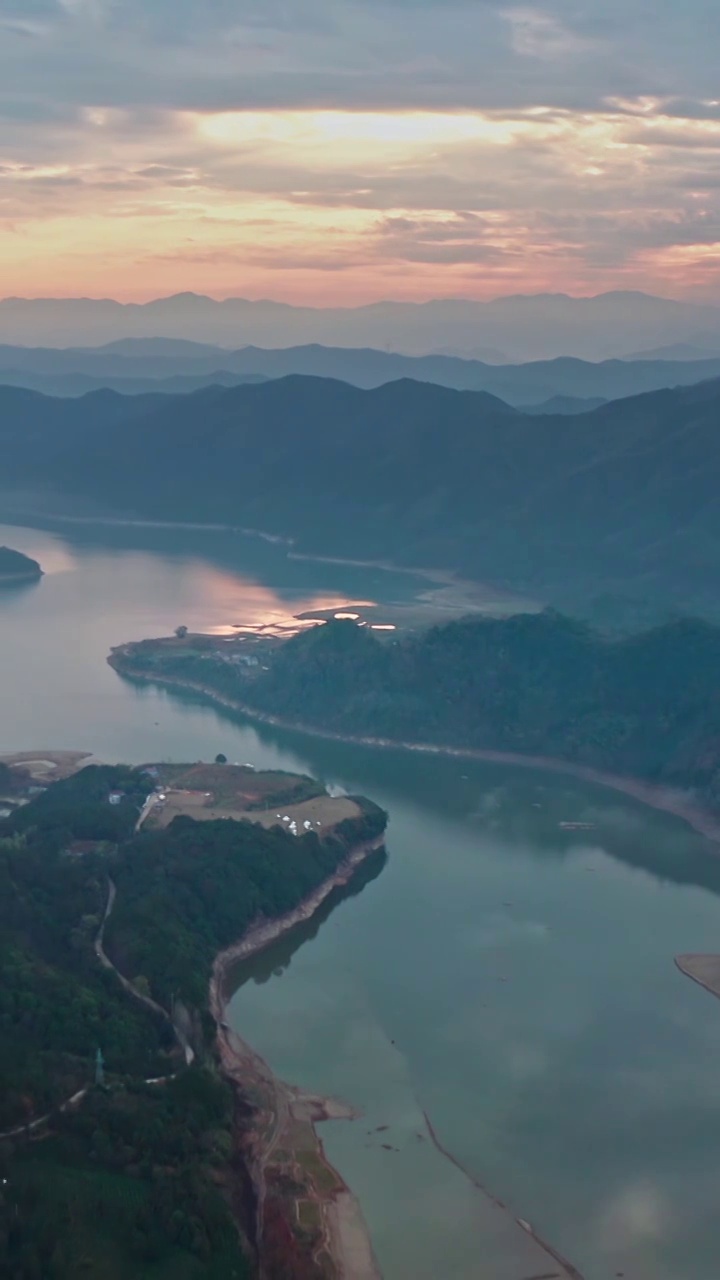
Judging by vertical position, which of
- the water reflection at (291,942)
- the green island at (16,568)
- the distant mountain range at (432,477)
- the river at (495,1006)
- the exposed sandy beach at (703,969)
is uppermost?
the distant mountain range at (432,477)

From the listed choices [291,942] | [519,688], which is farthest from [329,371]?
[291,942]

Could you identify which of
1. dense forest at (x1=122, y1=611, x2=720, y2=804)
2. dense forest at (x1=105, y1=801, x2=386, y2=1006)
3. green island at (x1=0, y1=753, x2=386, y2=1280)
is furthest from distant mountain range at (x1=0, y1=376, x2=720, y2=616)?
green island at (x1=0, y1=753, x2=386, y2=1280)

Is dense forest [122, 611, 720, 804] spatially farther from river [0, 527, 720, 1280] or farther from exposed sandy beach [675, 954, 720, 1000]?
exposed sandy beach [675, 954, 720, 1000]

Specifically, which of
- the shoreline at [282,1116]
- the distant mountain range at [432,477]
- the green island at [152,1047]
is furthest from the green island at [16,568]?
the shoreline at [282,1116]

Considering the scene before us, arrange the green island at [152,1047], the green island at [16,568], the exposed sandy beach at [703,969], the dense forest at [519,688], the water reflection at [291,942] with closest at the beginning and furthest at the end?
the green island at [152,1047], the exposed sandy beach at [703,969], the water reflection at [291,942], the dense forest at [519,688], the green island at [16,568]

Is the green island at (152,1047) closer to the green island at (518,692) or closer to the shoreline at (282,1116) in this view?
the shoreline at (282,1116)

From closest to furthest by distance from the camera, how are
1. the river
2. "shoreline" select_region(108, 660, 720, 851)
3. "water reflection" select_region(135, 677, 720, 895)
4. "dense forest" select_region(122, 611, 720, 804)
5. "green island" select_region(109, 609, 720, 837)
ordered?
the river
"water reflection" select_region(135, 677, 720, 895)
"shoreline" select_region(108, 660, 720, 851)
"green island" select_region(109, 609, 720, 837)
"dense forest" select_region(122, 611, 720, 804)

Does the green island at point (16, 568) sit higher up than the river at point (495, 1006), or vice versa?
the river at point (495, 1006)
